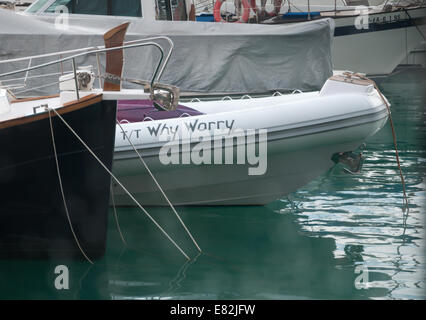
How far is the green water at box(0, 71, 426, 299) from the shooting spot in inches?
207

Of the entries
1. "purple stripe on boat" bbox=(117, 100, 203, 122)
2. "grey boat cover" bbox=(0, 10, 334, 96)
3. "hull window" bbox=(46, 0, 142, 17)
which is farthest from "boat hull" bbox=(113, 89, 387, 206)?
"hull window" bbox=(46, 0, 142, 17)

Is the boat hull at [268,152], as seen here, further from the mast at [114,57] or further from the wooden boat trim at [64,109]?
the wooden boat trim at [64,109]

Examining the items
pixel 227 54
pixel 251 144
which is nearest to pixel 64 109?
pixel 251 144

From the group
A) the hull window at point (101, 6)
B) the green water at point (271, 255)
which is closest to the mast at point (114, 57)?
the green water at point (271, 255)

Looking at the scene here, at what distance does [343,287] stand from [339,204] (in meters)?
2.45

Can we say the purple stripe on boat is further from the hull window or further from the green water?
the hull window

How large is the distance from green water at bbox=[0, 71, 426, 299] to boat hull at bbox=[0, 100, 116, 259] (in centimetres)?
19

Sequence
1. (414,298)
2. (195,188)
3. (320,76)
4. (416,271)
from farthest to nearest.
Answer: (320,76) → (195,188) → (416,271) → (414,298)

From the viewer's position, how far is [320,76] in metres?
8.83

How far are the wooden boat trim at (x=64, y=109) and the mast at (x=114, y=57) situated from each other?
0.18 metres

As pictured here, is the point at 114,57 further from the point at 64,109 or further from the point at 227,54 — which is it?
the point at 227,54

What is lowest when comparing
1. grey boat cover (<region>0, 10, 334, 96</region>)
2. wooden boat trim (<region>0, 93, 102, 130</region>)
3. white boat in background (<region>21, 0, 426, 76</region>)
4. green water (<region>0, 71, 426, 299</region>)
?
green water (<region>0, 71, 426, 299</region>)

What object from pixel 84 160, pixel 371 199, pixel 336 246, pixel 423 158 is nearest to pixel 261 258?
pixel 336 246

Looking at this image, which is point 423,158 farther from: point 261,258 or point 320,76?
point 261,258
